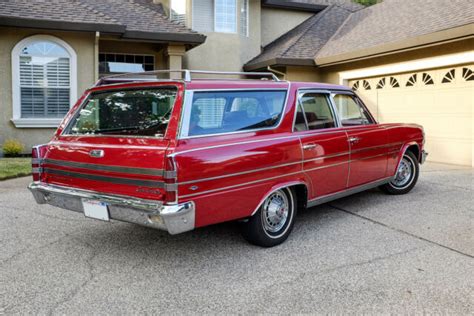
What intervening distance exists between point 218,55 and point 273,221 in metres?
11.0

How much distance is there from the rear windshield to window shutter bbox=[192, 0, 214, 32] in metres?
10.3

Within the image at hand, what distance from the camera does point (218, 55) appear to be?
14727 mm

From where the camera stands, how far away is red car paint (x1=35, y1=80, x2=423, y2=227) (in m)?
3.67

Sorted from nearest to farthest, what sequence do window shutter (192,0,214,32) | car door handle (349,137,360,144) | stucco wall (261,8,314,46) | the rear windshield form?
the rear windshield, car door handle (349,137,360,144), window shutter (192,0,214,32), stucco wall (261,8,314,46)

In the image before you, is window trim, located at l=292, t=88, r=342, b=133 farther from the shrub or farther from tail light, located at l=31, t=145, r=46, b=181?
the shrub

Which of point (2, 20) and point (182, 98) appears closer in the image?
point (182, 98)

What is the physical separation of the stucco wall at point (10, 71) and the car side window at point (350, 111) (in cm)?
786

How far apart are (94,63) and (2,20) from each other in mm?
2293

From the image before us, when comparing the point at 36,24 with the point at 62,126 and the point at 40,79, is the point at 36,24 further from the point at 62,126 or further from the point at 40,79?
the point at 62,126

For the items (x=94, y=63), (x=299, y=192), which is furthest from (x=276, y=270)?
(x=94, y=63)

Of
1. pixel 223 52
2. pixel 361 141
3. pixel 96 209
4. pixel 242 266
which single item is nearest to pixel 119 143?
pixel 96 209

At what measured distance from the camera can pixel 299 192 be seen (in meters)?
4.93


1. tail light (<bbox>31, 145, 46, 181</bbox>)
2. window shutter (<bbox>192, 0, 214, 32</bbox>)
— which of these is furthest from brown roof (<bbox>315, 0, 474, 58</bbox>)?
tail light (<bbox>31, 145, 46, 181</bbox>)

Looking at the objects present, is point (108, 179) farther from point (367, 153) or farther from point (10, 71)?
point (10, 71)
